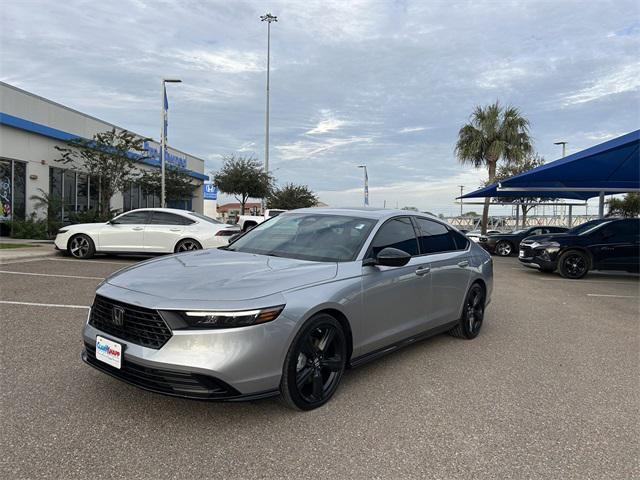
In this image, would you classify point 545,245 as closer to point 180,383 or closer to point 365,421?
point 365,421

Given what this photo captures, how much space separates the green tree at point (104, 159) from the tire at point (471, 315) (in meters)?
18.9

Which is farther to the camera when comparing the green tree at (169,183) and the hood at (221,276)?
the green tree at (169,183)

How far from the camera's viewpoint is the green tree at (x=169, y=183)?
26.6 meters

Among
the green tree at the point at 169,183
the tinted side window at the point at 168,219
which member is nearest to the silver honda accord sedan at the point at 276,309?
the tinted side window at the point at 168,219

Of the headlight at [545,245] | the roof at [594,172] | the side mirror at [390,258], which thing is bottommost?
the headlight at [545,245]

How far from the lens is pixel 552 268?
494 inches

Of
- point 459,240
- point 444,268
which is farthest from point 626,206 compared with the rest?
point 444,268

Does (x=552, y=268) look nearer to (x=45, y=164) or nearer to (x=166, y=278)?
(x=166, y=278)

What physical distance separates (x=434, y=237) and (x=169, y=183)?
2559 cm

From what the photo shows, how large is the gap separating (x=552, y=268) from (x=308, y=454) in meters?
11.5

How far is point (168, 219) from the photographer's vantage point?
12.4 m

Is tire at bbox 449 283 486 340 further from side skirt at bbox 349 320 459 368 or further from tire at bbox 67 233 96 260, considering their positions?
tire at bbox 67 233 96 260

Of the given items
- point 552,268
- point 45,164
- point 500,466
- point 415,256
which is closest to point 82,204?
point 45,164

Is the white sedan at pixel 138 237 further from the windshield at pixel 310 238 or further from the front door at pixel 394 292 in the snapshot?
the front door at pixel 394 292
